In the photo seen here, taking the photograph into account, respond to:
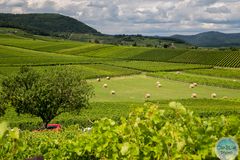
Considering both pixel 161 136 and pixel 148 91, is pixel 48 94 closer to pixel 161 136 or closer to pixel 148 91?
pixel 161 136

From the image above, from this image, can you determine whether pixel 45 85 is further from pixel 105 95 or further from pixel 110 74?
pixel 110 74

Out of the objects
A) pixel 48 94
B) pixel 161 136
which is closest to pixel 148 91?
pixel 48 94

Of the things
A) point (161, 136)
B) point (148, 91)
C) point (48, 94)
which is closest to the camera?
point (161, 136)

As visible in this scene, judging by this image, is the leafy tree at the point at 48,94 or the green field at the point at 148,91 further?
the green field at the point at 148,91

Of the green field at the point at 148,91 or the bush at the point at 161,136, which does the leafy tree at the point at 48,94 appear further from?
the bush at the point at 161,136

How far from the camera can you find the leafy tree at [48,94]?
3538cm

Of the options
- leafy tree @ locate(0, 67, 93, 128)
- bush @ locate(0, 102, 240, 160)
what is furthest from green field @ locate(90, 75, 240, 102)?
bush @ locate(0, 102, 240, 160)

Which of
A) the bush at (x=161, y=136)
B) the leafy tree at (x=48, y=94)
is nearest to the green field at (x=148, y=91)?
the leafy tree at (x=48, y=94)

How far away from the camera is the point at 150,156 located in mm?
6855

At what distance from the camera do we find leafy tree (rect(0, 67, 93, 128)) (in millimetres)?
35375

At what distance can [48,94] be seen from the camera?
116ft

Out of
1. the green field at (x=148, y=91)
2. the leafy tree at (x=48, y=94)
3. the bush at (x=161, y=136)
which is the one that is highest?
the bush at (x=161, y=136)

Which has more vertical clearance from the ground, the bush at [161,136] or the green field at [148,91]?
the bush at [161,136]

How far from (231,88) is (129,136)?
6827 cm
